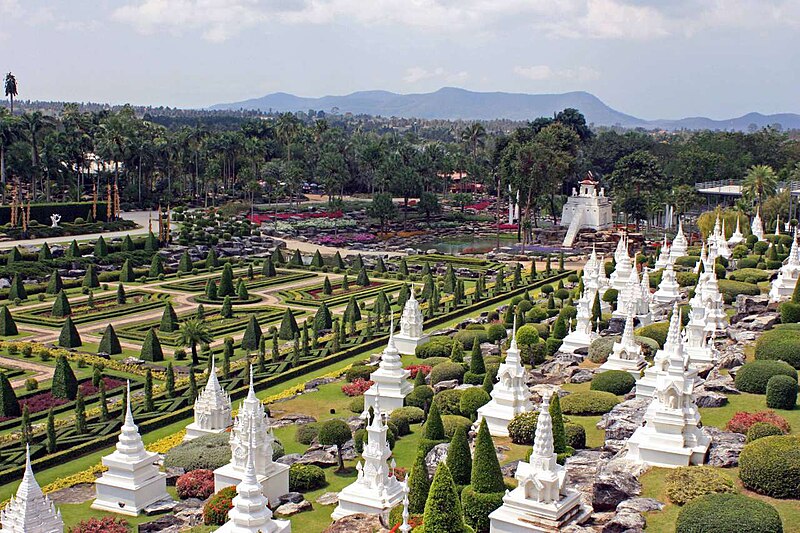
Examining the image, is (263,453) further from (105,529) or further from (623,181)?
(623,181)

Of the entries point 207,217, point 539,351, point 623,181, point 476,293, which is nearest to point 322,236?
point 207,217

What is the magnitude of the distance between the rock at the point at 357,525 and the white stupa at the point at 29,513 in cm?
770

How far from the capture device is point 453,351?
45688mm

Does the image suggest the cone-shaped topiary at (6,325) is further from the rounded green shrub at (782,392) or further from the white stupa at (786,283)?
the white stupa at (786,283)

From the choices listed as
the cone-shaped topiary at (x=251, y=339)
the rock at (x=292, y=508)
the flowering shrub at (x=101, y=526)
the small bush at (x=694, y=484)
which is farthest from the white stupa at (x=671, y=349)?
the cone-shaped topiary at (x=251, y=339)

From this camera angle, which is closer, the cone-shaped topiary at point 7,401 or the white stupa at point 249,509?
the white stupa at point 249,509

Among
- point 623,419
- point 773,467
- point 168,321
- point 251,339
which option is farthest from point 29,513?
point 168,321

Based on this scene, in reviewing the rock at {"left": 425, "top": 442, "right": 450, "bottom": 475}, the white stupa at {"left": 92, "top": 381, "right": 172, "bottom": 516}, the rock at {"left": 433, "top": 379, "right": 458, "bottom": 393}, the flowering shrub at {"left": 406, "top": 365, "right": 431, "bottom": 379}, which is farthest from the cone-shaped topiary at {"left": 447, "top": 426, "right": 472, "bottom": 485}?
the flowering shrub at {"left": 406, "top": 365, "right": 431, "bottom": 379}

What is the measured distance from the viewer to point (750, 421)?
101ft

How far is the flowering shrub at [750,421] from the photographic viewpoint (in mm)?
30172

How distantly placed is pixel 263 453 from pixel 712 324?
28.1 m

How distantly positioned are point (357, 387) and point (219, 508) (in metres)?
16.7

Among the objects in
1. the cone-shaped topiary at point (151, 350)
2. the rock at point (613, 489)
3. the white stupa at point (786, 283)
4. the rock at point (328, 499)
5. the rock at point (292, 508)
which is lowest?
the rock at point (328, 499)

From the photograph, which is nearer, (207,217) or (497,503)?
(497,503)
